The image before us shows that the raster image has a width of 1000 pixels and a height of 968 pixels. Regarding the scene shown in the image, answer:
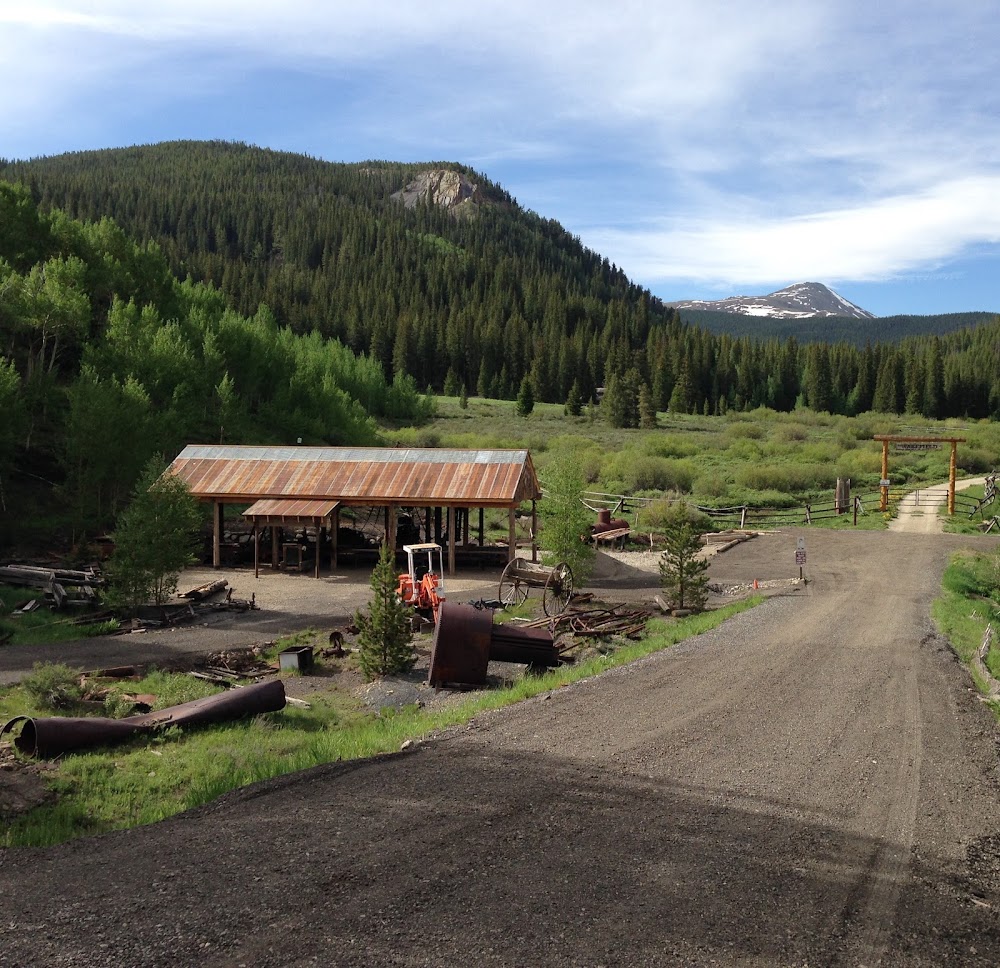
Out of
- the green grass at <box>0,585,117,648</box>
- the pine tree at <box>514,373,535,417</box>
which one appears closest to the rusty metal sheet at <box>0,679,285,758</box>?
the green grass at <box>0,585,117,648</box>

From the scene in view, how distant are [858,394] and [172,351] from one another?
89.9m

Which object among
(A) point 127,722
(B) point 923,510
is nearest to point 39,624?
(A) point 127,722

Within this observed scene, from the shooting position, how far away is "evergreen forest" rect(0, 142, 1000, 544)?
3581 centimetres

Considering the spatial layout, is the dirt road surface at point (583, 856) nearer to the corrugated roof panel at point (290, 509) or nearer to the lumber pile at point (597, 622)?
the lumber pile at point (597, 622)

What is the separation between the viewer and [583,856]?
20.0 feet

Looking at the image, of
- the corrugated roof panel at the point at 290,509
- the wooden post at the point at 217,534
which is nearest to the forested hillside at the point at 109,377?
the wooden post at the point at 217,534

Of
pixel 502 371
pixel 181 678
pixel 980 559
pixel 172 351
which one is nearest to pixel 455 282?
pixel 502 371

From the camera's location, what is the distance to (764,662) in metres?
13.1

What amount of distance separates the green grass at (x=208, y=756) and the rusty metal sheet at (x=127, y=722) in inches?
6.3

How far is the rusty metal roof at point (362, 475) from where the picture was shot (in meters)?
27.0

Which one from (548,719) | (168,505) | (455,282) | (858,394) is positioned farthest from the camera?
(455,282)

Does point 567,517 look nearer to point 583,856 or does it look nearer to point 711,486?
point 583,856

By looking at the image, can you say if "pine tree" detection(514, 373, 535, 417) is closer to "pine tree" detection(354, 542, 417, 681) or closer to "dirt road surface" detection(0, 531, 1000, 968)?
"pine tree" detection(354, 542, 417, 681)

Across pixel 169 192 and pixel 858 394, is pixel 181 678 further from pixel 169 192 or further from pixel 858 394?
pixel 169 192
